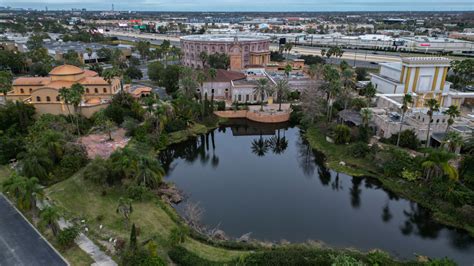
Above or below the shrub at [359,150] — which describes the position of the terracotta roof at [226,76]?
above

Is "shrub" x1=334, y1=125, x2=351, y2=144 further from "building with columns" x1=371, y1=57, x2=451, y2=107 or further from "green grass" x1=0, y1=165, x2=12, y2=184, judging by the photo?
"green grass" x1=0, y1=165, x2=12, y2=184

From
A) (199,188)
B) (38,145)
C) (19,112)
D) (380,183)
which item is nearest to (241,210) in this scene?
(199,188)

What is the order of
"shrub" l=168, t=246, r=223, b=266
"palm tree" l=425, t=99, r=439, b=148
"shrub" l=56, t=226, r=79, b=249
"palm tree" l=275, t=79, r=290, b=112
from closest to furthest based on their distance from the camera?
"shrub" l=168, t=246, r=223, b=266 → "shrub" l=56, t=226, r=79, b=249 → "palm tree" l=425, t=99, r=439, b=148 → "palm tree" l=275, t=79, r=290, b=112

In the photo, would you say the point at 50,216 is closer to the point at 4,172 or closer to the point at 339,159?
the point at 4,172

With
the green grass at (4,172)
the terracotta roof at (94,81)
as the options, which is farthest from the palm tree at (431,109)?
the green grass at (4,172)

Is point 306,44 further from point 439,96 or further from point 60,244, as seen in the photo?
point 60,244

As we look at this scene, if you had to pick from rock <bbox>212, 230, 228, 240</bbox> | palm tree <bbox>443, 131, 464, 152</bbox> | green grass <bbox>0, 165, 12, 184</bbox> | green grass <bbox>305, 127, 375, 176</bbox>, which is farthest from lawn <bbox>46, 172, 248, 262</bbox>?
palm tree <bbox>443, 131, 464, 152</bbox>

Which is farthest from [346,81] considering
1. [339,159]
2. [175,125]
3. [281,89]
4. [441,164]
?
[175,125]

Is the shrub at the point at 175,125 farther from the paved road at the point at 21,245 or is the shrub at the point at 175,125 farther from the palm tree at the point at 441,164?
the palm tree at the point at 441,164
